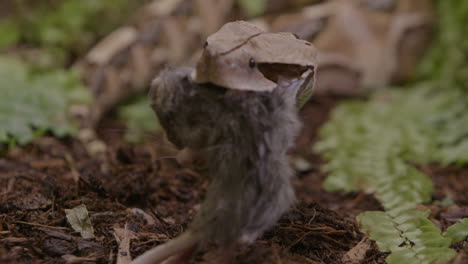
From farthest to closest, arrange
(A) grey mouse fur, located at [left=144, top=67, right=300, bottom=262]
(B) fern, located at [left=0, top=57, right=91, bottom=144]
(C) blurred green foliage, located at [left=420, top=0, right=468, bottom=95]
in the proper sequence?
1. (C) blurred green foliage, located at [left=420, top=0, right=468, bottom=95]
2. (B) fern, located at [left=0, top=57, right=91, bottom=144]
3. (A) grey mouse fur, located at [left=144, top=67, right=300, bottom=262]

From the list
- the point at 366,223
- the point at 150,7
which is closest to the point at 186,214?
the point at 366,223

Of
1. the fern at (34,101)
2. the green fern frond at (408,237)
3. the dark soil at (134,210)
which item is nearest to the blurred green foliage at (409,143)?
the green fern frond at (408,237)

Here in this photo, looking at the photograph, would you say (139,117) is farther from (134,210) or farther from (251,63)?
(251,63)

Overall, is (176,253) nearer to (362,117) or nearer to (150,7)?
(362,117)

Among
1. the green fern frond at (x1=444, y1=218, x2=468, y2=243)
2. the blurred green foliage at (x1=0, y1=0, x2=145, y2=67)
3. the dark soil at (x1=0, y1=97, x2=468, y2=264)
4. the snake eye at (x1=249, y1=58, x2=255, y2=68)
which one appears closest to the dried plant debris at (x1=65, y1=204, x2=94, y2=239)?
the dark soil at (x1=0, y1=97, x2=468, y2=264)

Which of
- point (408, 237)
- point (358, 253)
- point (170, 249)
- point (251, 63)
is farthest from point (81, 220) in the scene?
point (408, 237)

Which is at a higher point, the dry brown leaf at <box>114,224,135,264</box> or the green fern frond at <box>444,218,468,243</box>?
the dry brown leaf at <box>114,224,135,264</box>

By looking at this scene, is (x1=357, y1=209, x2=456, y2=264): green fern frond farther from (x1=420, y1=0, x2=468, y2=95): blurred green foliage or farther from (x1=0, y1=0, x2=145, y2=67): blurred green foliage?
(x1=0, y1=0, x2=145, y2=67): blurred green foliage
